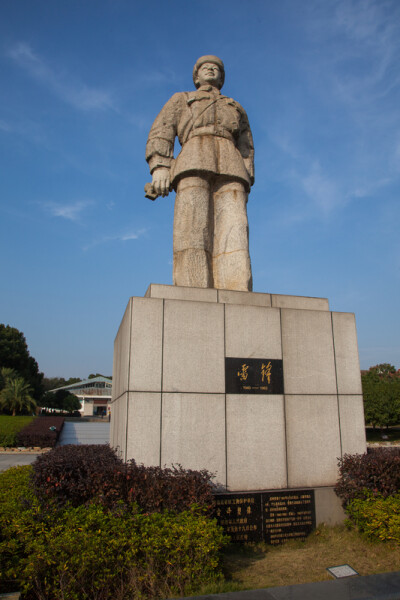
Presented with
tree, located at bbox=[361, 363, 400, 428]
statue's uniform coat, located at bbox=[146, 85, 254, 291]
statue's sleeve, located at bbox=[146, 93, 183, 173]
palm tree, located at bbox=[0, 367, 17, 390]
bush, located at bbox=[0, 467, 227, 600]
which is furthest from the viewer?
palm tree, located at bbox=[0, 367, 17, 390]

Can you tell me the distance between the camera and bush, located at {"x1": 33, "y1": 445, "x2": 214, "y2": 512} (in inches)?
130

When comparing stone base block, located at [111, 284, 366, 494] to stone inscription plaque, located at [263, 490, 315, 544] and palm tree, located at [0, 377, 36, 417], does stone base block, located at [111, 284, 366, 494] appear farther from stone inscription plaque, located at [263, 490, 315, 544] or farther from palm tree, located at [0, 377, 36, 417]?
palm tree, located at [0, 377, 36, 417]

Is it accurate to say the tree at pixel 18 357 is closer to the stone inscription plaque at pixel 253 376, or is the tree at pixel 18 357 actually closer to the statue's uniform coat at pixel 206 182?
the statue's uniform coat at pixel 206 182

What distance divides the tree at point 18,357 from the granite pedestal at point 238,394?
33088 millimetres

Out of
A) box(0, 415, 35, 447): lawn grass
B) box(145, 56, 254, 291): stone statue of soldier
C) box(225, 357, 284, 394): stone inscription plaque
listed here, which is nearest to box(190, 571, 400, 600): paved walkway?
box(225, 357, 284, 394): stone inscription plaque

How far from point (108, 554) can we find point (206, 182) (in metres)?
4.15

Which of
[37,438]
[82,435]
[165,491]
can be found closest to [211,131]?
[165,491]

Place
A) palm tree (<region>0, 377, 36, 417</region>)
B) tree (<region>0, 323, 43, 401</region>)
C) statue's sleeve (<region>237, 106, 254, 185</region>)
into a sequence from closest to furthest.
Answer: statue's sleeve (<region>237, 106, 254, 185</region>)
palm tree (<region>0, 377, 36, 417</region>)
tree (<region>0, 323, 43, 401</region>)

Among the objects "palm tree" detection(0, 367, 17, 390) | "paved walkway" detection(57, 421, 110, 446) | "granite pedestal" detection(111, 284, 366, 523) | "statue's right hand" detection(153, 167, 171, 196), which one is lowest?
"paved walkway" detection(57, 421, 110, 446)

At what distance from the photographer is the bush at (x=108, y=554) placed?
8.13ft

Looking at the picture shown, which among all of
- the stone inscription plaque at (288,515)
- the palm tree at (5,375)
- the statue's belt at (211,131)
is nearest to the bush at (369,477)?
the stone inscription plaque at (288,515)

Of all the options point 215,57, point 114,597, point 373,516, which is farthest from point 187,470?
point 215,57

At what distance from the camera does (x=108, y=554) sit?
260 cm

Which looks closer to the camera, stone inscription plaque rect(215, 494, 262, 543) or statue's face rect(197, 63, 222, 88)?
stone inscription plaque rect(215, 494, 262, 543)
